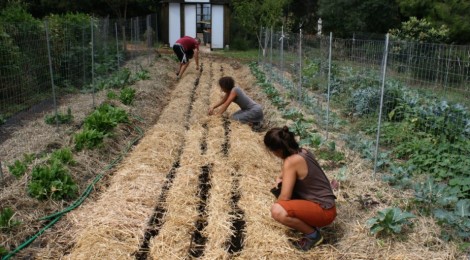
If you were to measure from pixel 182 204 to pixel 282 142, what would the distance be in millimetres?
1461

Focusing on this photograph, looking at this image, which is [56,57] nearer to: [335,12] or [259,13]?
[259,13]

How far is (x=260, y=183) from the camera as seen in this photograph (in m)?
5.50

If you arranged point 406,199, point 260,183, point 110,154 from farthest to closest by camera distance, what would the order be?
point 110,154
point 260,183
point 406,199

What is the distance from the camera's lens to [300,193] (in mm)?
4176

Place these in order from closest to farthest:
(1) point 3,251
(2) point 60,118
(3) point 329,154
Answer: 1. (1) point 3,251
2. (3) point 329,154
3. (2) point 60,118

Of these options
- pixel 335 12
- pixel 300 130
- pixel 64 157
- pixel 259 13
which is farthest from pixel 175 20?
pixel 64 157

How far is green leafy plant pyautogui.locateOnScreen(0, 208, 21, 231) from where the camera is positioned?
4062 mm

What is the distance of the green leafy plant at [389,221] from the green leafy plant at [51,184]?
3.17m

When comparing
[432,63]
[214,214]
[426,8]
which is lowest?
[214,214]

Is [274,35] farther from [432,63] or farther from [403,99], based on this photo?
[432,63]

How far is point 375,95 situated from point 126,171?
4.53 metres

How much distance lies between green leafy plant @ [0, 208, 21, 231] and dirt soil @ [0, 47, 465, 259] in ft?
0.30

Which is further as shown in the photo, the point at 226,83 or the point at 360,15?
the point at 360,15

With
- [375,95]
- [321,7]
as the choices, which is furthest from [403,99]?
[321,7]
